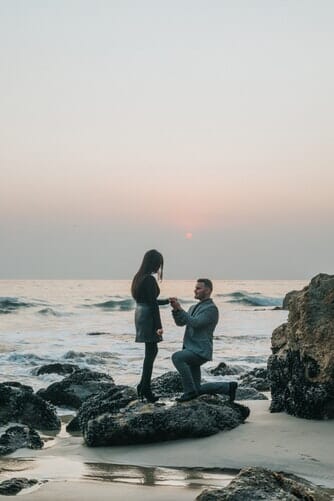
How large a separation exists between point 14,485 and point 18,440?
247 cm

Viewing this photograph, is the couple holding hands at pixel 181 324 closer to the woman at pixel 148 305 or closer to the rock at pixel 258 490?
the woman at pixel 148 305

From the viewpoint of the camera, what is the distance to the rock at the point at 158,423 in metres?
8.02

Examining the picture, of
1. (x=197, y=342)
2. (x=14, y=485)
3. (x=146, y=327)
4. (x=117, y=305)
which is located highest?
(x=146, y=327)

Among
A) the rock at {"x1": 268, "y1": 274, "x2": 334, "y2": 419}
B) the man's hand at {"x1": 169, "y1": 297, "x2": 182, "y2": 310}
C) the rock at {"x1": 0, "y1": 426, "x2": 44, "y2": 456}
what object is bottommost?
the rock at {"x1": 0, "y1": 426, "x2": 44, "y2": 456}

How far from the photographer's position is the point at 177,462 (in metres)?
7.14

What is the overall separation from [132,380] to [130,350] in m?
7.43

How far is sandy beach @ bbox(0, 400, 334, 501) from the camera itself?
19.8 ft

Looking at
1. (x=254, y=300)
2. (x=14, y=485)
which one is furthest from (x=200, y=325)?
(x=254, y=300)

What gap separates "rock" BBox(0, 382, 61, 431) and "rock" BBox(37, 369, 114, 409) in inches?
64.0

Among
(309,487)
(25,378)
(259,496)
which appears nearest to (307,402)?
(309,487)

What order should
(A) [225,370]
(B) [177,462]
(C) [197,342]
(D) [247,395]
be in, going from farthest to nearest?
(A) [225,370]
(D) [247,395]
(C) [197,342]
(B) [177,462]

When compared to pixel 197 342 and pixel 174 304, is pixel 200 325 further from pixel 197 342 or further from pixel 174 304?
pixel 174 304

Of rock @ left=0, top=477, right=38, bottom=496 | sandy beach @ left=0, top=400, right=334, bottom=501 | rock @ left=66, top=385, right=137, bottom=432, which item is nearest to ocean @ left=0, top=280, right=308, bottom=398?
rock @ left=66, top=385, right=137, bottom=432

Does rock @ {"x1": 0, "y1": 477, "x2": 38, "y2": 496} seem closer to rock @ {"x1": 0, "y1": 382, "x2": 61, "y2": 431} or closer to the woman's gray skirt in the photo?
the woman's gray skirt
